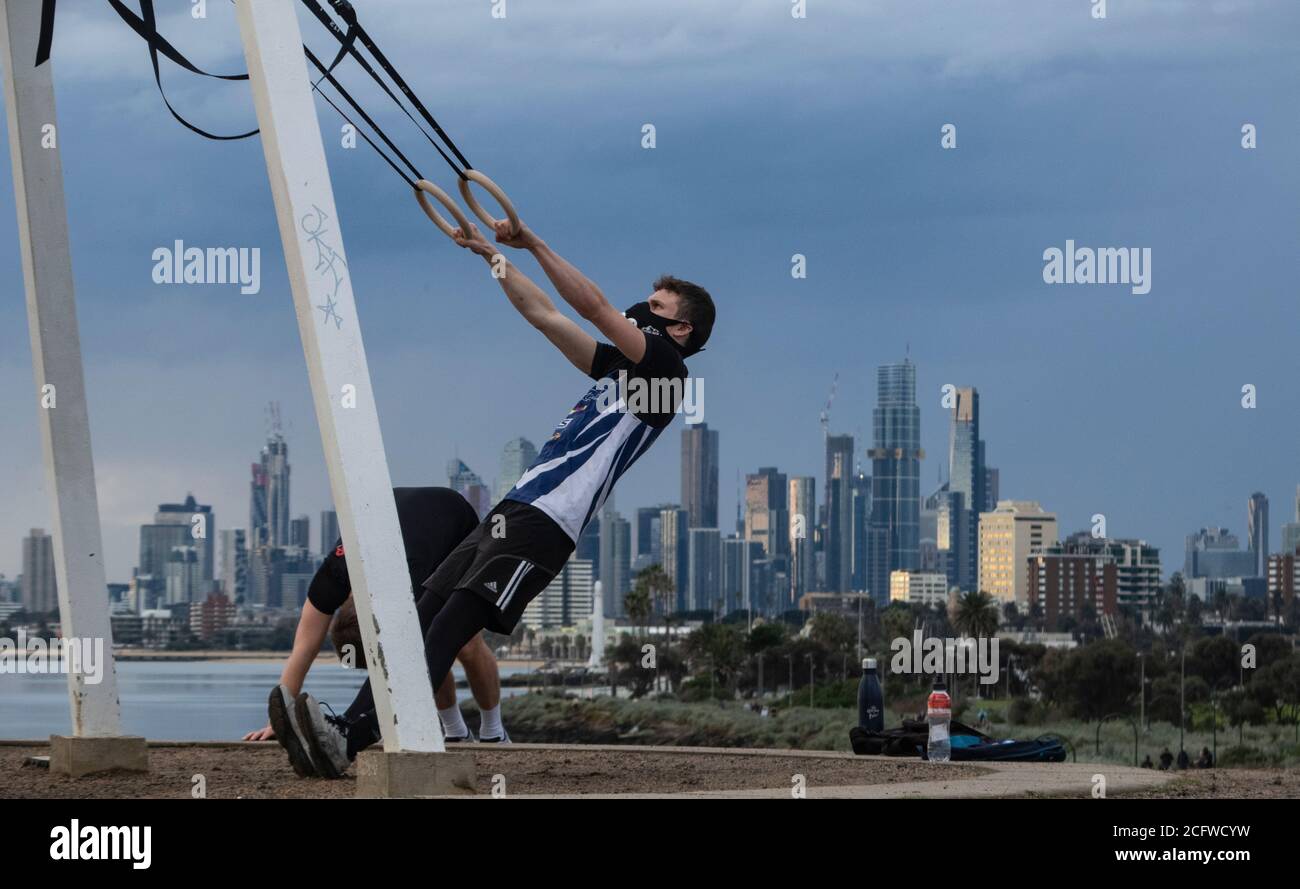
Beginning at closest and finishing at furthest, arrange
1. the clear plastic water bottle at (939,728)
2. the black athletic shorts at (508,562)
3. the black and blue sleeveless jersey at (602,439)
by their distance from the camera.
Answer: the black athletic shorts at (508,562), the black and blue sleeveless jersey at (602,439), the clear plastic water bottle at (939,728)

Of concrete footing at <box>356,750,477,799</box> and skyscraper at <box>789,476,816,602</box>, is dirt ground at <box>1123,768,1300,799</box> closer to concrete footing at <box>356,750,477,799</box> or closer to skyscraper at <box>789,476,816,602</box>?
concrete footing at <box>356,750,477,799</box>

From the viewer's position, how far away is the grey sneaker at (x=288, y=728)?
5871 mm

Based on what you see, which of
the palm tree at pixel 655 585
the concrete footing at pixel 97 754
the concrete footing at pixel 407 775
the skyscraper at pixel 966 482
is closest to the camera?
the concrete footing at pixel 407 775

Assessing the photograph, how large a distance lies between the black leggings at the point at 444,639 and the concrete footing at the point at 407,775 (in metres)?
0.70

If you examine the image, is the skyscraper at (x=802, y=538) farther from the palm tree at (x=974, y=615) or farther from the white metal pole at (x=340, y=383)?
the white metal pole at (x=340, y=383)

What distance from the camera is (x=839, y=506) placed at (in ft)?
535

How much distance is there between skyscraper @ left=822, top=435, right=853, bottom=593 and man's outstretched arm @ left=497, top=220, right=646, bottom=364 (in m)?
140

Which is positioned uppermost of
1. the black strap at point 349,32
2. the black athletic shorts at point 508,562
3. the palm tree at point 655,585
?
the black strap at point 349,32

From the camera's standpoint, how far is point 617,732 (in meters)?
79.2

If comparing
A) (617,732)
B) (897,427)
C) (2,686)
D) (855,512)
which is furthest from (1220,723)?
(897,427)

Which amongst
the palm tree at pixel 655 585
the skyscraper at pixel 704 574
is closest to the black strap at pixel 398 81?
the palm tree at pixel 655 585

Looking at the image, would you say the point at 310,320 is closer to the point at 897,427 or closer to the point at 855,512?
the point at 855,512

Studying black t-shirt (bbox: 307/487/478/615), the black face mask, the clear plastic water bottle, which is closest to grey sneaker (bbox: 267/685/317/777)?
black t-shirt (bbox: 307/487/478/615)

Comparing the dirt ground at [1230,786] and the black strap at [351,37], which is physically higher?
the black strap at [351,37]
